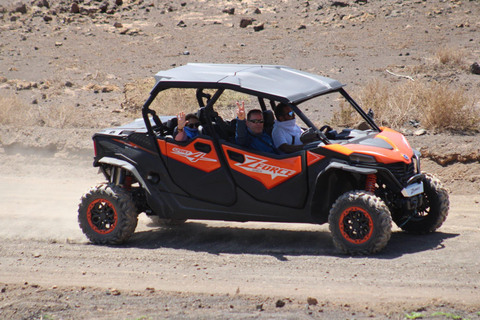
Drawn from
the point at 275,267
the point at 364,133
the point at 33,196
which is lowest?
the point at 33,196

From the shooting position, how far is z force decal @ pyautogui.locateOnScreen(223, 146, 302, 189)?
7.14m

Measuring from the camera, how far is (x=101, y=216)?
807cm

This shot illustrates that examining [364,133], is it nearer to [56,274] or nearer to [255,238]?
[255,238]

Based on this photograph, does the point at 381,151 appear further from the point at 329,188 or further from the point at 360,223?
the point at 360,223

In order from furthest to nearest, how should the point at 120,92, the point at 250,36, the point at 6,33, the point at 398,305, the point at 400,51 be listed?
the point at 6,33 < the point at 250,36 < the point at 400,51 < the point at 120,92 < the point at 398,305

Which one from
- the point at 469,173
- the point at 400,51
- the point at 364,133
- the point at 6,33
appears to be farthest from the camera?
the point at 6,33

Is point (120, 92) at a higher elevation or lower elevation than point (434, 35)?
lower

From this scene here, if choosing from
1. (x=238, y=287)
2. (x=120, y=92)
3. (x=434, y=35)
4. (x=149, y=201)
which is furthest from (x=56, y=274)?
(x=434, y=35)

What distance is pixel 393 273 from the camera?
6453mm

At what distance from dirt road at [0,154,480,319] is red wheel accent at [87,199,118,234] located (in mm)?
260

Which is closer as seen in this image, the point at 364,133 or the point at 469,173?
the point at 364,133

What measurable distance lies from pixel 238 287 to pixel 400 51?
16190 mm

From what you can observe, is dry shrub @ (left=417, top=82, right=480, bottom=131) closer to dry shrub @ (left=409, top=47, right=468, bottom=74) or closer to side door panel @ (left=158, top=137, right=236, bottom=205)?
dry shrub @ (left=409, top=47, right=468, bottom=74)

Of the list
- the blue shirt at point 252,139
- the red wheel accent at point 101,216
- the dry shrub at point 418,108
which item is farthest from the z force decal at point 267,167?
the dry shrub at point 418,108
